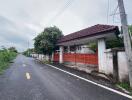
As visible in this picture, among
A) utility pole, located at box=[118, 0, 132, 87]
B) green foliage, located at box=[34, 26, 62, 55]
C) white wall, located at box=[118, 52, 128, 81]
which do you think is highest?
green foliage, located at box=[34, 26, 62, 55]

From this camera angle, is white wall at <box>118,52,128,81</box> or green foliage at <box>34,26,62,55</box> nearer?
white wall at <box>118,52,128,81</box>

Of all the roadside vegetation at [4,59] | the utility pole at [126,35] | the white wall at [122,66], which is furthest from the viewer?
the roadside vegetation at [4,59]

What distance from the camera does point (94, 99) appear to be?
5.96 meters

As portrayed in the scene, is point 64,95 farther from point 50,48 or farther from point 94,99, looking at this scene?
point 50,48

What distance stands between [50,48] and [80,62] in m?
10.8

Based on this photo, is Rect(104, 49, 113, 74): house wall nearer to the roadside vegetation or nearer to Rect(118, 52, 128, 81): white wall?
Rect(118, 52, 128, 81): white wall

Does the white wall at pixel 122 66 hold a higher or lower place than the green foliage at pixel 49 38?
lower

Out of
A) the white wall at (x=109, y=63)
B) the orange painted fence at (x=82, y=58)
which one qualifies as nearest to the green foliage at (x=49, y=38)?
the orange painted fence at (x=82, y=58)

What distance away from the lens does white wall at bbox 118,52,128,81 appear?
9.39 m

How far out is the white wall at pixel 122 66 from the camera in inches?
370

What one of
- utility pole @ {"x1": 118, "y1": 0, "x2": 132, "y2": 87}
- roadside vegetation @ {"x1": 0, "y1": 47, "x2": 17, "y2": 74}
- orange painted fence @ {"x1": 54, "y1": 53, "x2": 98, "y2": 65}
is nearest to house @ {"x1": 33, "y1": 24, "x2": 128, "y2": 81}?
orange painted fence @ {"x1": 54, "y1": 53, "x2": 98, "y2": 65}

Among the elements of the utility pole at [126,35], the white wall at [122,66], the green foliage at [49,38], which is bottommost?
the white wall at [122,66]

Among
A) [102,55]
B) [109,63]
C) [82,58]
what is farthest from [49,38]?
[109,63]

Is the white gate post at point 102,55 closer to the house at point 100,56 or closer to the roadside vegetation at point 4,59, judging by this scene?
the house at point 100,56
